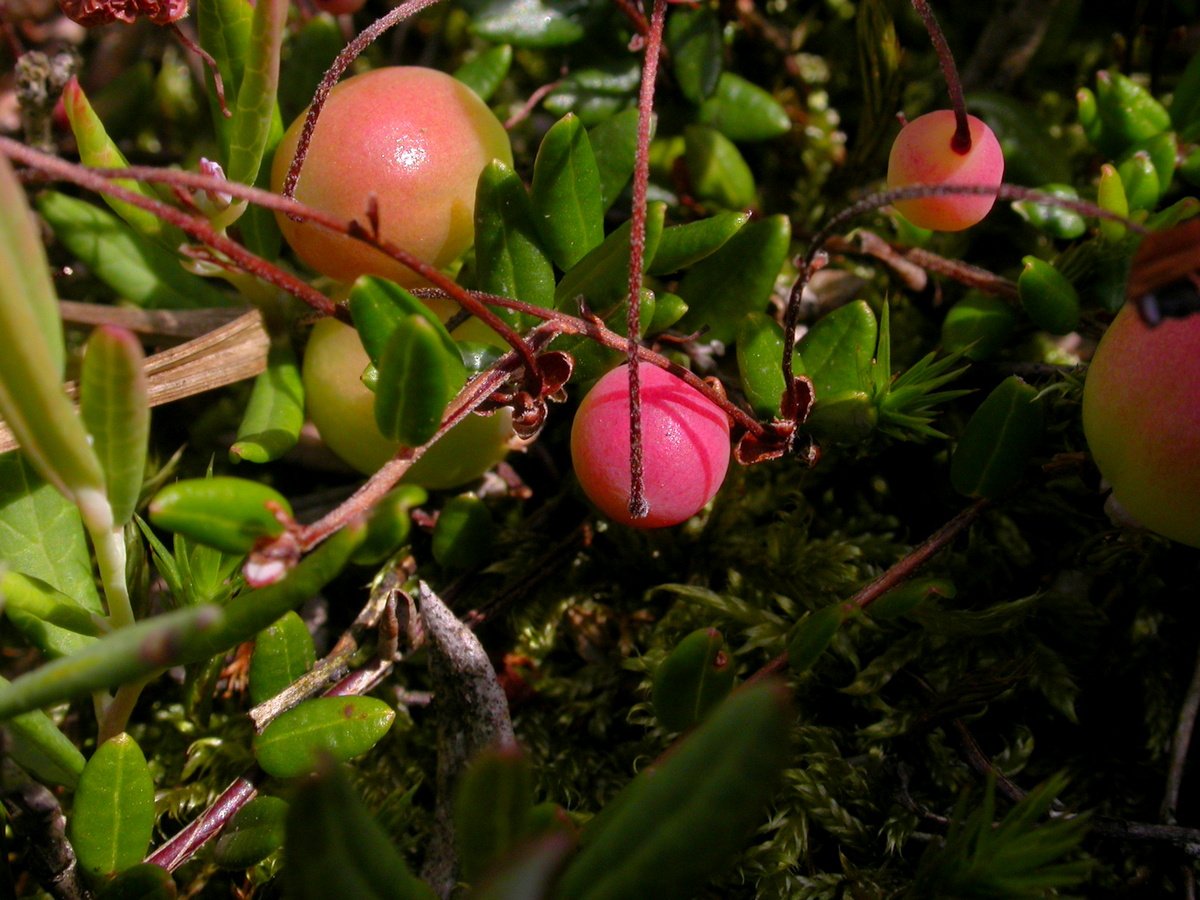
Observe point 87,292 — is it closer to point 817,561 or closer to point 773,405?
point 773,405

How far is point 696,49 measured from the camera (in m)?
1.73

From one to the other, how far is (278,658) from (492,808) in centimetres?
60

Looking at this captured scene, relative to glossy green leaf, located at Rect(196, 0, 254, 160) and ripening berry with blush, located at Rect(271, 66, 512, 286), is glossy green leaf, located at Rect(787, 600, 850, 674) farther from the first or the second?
glossy green leaf, located at Rect(196, 0, 254, 160)

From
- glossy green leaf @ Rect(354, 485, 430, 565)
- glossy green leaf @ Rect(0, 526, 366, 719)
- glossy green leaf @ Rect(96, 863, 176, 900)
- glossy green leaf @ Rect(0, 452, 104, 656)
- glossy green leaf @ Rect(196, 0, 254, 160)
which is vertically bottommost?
glossy green leaf @ Rect(96, 863, 176, 900)

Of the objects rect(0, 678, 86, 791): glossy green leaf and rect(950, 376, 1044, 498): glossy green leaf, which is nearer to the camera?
rect(0, 678, 86, 791): glossy green leaf

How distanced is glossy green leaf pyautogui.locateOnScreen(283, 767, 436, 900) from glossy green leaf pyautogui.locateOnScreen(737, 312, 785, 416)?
846mm

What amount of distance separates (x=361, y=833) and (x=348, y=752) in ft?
1.39

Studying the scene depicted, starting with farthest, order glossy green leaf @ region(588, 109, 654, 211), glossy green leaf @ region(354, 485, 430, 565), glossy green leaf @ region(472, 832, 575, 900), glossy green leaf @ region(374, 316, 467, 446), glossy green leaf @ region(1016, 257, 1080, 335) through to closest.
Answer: glossy green leaf @ region(588, 109, 654, 211) < glossy green leaf @ region(1016, 257, 1080, 335) < glossy green leaf @ region(374, 316, 467, 446) < glossy green leaf @ region(354, 485, 430, 565) < glossy green leaf @ region(472, 832, 575, 900)

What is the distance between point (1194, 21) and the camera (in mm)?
1942

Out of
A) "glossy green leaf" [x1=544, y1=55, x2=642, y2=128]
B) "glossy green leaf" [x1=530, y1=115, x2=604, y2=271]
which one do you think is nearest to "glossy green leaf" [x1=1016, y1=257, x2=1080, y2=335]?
"glossy green leaf" [x1=530, y1=115, x2=604, y2=271]

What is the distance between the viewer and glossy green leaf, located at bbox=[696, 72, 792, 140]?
5.84 ft

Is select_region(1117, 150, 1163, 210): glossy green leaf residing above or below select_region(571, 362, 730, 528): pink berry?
above

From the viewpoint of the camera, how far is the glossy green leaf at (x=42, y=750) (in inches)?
43.9

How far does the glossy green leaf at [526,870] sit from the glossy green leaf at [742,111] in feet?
4.89
